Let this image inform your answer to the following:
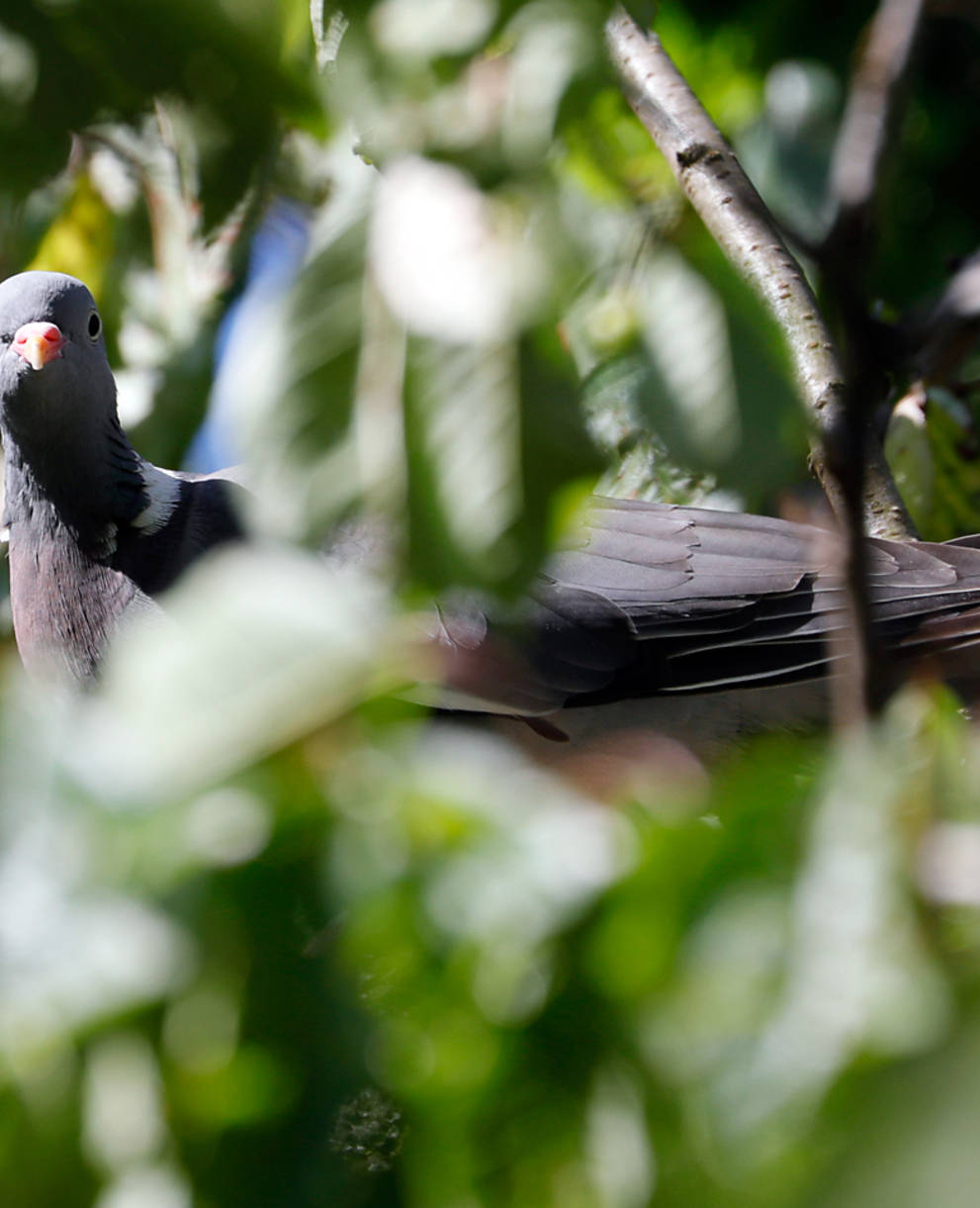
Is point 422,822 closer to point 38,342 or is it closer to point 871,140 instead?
point 871,140

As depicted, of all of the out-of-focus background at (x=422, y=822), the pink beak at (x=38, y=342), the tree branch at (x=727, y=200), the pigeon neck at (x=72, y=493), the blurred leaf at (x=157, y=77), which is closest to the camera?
the out-of-focus background at (x=422, y=822)

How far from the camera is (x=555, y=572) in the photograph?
98.4 inches

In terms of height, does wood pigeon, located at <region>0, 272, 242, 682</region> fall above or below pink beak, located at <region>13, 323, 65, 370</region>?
below

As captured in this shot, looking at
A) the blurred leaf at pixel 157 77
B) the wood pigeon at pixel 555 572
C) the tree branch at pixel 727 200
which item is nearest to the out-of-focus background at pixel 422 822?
the blurred leaf at pixel 157 77

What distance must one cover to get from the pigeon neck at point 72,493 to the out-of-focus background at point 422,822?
1.92m

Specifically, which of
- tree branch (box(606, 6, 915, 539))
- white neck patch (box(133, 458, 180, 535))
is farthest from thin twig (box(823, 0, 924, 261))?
white neck patch (box(133, 458, 180, 535))

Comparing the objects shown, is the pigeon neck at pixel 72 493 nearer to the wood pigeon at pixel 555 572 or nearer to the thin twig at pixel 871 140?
the wood pigeon at pixel 555 572

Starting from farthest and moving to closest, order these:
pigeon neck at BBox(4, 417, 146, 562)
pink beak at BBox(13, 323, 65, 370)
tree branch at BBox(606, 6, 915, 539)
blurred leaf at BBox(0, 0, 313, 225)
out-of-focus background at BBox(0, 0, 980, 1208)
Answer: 1. pigeon neck at BBox(4, 417, 146, 562)
2. pink beak at BBox(13, 323, 65, 370)
3. tree branch at BBox(606, 6, 915, 539)
4. blurred leaf at BBox(0, 0, 313, 225)
5. out-of-focus background at BBox(0, 0, 980, 1208)

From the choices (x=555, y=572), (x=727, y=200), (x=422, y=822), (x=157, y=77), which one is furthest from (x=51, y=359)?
(x=422, y=822)

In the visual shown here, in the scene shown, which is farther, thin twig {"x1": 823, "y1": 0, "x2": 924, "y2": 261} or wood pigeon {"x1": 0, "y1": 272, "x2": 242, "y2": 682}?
wood pigeon {"x1": 0, "y1": 272, "x2": 242, "y2": 682}

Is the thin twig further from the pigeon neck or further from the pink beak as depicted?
the pigeon neck

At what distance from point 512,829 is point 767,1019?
123 mm

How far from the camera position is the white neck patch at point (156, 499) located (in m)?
2.54

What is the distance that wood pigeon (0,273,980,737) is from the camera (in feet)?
7.68
